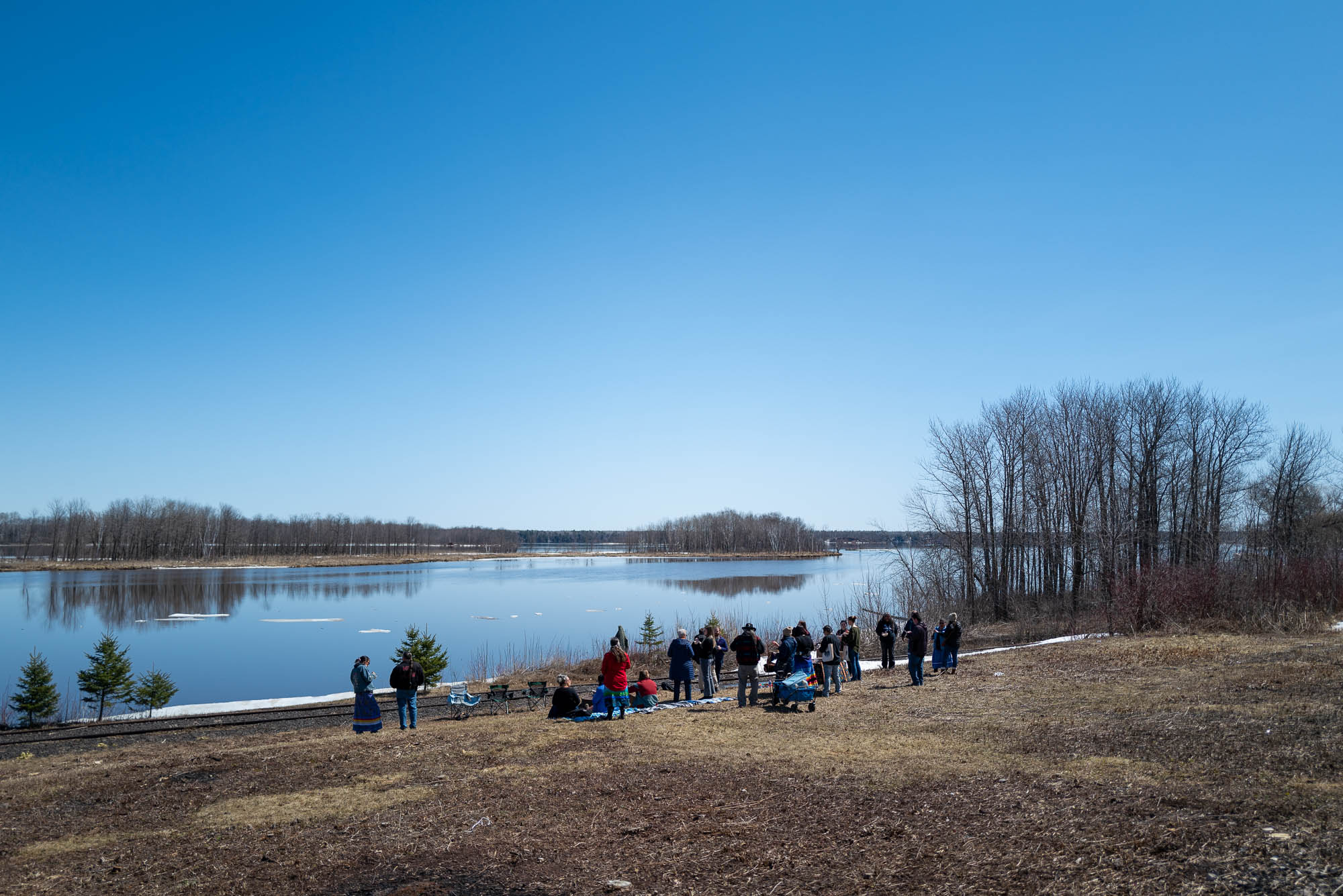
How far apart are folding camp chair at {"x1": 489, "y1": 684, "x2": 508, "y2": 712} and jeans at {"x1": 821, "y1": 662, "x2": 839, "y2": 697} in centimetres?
738

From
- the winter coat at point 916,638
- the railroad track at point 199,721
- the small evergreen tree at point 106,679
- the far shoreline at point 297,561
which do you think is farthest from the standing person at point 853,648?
the far shoreline at point 297,561

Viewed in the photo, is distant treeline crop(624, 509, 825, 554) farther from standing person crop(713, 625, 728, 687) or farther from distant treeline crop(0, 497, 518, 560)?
standing person crop(713, 625, 728, 687)

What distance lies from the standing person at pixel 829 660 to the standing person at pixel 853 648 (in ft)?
4.25

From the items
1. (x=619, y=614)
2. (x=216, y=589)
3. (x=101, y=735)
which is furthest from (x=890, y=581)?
(x=216, y=589)

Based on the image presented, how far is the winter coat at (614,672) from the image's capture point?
15961mm

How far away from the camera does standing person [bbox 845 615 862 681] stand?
20.1 m

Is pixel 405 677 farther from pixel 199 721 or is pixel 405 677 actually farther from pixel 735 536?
pixel 735 536

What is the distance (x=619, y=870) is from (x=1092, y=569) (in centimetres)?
3817

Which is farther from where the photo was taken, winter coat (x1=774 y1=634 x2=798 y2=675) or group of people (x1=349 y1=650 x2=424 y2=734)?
winter coat (x1=774 y1=634 x2=798 y2=675)

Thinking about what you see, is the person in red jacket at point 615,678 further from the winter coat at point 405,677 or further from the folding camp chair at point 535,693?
the winter coat at point 405,677

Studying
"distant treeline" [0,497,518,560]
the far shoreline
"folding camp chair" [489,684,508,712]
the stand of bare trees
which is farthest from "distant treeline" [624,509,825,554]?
"folding camp chair" [489,684,508,712]

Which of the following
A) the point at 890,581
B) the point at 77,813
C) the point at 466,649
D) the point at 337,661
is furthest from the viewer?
the point at 890,581

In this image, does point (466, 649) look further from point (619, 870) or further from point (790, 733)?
point (619, 870)

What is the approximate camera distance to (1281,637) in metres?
21.5
